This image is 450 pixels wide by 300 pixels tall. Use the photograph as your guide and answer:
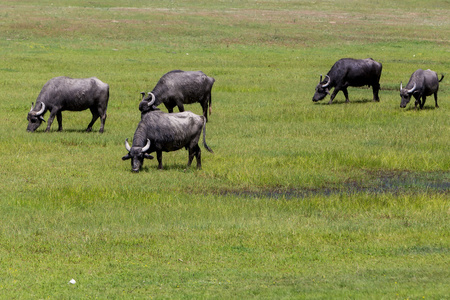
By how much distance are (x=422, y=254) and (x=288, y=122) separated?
44.6 feet

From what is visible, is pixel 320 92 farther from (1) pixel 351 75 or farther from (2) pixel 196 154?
(2) pixel 196 154

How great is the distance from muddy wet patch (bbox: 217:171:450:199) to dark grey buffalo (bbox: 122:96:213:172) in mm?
2235

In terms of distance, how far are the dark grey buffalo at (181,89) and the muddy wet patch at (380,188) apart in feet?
28.3

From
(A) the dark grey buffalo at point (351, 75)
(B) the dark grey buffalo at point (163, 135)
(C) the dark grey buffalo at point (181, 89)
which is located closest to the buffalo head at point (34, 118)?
(C) the dark grey buffalo at point (181, 89)

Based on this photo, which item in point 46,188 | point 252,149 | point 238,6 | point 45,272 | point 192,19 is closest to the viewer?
point 45,272

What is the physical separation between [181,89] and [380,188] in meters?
9.84

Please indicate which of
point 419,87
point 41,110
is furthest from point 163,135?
point 419,87

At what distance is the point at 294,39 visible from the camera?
58469 mm

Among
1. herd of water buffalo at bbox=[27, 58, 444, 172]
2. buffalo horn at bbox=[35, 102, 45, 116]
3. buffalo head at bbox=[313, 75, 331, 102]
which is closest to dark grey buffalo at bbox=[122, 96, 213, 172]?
herd of water buffalo at bbox=[27, 58, 444, 172]

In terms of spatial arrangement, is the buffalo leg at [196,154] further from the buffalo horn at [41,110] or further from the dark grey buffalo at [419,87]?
the dark grey buffalo at [419,87]

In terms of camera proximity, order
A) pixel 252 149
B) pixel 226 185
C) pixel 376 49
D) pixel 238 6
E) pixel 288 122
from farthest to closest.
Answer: pixel 238 6, pixel 376 49, pixel 288 122, pixel 252 149, pixel 226 185

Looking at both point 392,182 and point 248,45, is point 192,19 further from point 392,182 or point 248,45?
point 392,182

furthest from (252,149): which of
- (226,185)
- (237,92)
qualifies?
(237,92)

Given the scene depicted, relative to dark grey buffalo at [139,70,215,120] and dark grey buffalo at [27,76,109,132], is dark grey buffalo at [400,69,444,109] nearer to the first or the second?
dark grey buffalo at [139,70,215,120]
